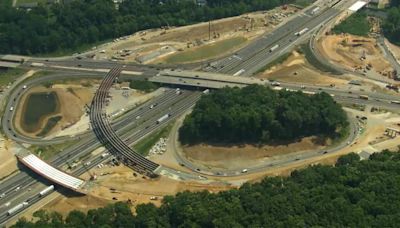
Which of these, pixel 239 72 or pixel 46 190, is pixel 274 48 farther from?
pixel 46 190

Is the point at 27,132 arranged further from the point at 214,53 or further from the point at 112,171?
the point at 214,53

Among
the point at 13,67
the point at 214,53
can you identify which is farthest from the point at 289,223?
the point at 13,67

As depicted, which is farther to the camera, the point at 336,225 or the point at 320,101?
the point at 320,101

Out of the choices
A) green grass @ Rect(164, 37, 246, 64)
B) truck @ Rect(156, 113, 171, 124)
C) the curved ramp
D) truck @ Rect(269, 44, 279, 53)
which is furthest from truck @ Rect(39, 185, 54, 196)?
truck @ Rect(269, 44, 279, 53)

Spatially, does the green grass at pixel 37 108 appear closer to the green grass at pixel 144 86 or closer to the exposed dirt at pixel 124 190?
the green grass at pixel 144 86

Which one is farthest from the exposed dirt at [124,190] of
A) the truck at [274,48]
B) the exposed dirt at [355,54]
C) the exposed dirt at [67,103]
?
the exposed dirt at [355,54]

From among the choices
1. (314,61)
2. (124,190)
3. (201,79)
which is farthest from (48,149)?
(314,61)

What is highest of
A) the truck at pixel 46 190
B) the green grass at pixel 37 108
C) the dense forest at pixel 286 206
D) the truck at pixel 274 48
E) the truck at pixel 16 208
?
the truck at pixel 274 48
